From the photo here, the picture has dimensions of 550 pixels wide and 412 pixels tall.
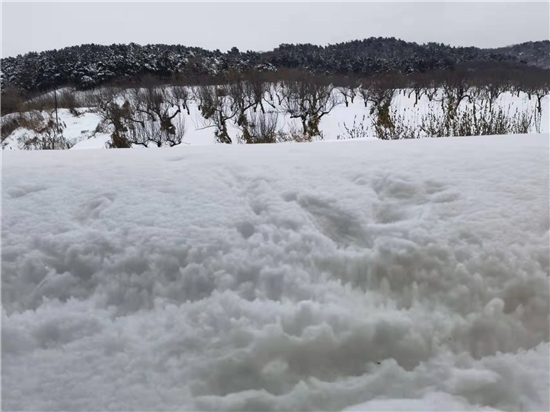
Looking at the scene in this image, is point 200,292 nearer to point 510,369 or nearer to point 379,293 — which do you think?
point 379,293

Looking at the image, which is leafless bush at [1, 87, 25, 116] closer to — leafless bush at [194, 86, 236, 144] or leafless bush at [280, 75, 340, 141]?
leafless bush at [194, 86, 236, 144]

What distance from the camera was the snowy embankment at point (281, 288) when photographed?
1.03 meters

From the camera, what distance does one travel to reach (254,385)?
1039 millimetres

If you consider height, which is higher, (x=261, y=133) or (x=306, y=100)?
(x=306, y=100)

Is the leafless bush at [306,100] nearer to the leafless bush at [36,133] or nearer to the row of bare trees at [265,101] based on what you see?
the row of bare trees at [265,101]

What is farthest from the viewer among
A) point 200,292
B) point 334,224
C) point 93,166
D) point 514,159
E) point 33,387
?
point 93,166

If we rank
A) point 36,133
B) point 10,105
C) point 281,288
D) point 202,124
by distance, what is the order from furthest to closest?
1. point 202,124
2. point 10,105
3. point 36,133
4. point 281,288

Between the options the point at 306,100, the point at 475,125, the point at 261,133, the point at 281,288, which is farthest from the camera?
the point at 306,100

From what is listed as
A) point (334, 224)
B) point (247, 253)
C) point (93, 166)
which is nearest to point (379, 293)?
point (334, 224)

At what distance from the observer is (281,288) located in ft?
4.00

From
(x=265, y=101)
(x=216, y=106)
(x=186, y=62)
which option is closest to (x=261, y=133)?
(x=216, y=106)

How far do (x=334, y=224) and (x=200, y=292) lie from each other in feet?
1.82

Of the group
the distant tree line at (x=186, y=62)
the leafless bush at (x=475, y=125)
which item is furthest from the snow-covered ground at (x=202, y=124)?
the leafless bush at (x=475, y=125)

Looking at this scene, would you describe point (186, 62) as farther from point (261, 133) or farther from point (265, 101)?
point (261, 133)
